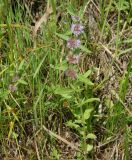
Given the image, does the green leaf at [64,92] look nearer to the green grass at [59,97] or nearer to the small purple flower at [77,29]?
the green grass at [59,97]

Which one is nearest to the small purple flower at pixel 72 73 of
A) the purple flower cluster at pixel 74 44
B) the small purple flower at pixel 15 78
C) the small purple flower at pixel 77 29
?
the purple flower cluster at pixel 74 44

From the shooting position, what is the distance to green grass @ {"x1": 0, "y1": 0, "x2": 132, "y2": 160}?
1850 mm

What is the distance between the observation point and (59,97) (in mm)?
1912

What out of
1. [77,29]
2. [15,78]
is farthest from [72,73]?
[15,78]

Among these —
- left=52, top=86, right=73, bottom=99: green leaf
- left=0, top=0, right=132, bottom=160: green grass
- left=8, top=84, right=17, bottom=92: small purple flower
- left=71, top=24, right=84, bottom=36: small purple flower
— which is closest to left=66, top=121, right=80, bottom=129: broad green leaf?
left=0, top=0, right=132, bottom=160: green grass

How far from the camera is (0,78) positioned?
195 centimetres

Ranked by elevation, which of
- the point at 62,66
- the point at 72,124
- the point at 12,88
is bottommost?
the point at 72,124

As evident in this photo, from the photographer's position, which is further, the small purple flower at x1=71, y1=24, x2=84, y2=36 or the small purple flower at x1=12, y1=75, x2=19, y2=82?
the small purple flower at x1=12, y1=75, x2=19, y2=82

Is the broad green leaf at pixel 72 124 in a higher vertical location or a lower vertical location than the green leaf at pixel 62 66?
lower

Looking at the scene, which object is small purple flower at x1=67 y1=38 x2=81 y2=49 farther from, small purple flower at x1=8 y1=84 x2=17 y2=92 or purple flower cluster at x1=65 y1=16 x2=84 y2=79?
small purple flower at x1=8 y1=84 x2=17 y2=92

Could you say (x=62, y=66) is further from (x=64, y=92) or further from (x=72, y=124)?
(x=72, y=124)

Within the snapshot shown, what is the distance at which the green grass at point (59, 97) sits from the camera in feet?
6.07

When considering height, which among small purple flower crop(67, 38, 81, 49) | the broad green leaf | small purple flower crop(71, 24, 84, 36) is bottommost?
the broad green leaf

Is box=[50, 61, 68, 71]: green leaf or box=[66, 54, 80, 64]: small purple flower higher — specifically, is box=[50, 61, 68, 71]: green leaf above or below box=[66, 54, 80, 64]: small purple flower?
below
